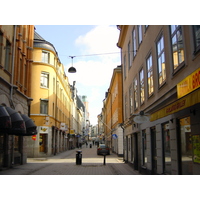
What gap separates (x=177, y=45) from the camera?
932 cm

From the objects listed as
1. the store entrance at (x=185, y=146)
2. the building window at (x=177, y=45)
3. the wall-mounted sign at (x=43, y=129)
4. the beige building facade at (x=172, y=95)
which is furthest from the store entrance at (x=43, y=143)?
the building window at (x=177, y=45)

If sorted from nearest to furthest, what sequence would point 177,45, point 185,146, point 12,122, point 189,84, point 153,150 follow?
point 189,84
point 185,146
point 177,45
point 153,150
point 12,122

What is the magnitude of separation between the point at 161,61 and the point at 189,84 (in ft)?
13.6

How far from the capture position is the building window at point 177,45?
29.2ft

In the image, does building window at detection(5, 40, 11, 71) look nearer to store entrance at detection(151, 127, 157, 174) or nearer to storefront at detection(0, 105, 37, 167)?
storefront at detection(0, 105, 37, 167)

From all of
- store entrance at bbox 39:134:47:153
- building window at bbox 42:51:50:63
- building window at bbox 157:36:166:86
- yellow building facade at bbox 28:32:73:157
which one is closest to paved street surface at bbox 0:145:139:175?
building window at bbox 157:36:166:86

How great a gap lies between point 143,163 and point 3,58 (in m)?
10.5

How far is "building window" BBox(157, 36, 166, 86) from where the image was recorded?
441 inches

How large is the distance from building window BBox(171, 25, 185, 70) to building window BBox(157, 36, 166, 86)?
4.35 feet

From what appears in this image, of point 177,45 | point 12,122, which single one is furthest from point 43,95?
point 177,45

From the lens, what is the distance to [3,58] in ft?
51.7

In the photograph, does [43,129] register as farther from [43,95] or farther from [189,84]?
[189,84]

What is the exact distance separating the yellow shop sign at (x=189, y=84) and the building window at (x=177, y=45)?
109cm
